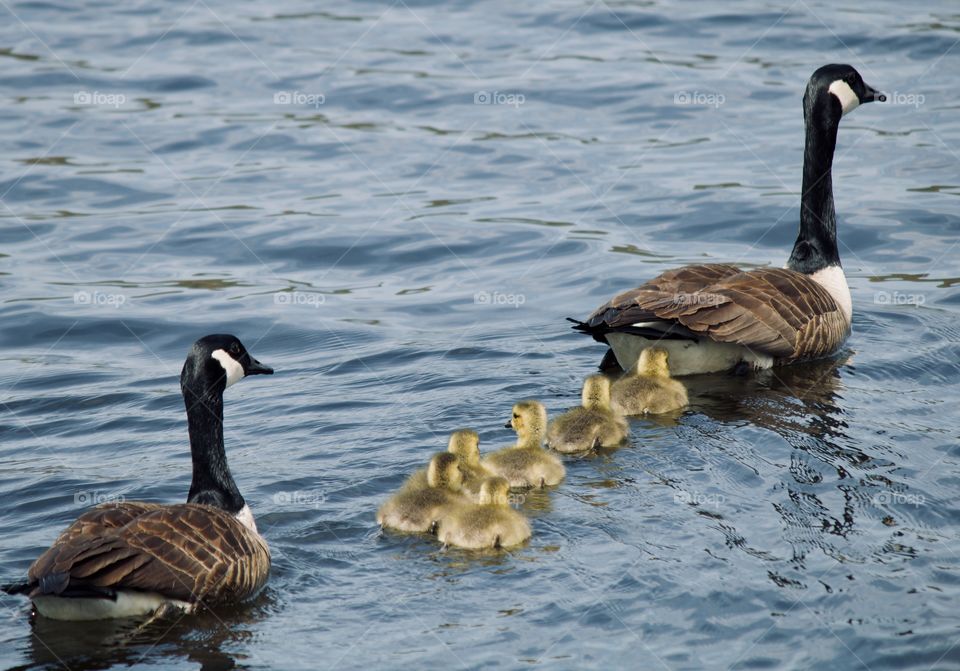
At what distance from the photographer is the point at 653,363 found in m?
11.4

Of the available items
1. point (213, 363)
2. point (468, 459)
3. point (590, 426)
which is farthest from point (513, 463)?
point (213, 363)

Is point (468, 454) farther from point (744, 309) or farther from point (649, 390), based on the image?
point (744, 309)

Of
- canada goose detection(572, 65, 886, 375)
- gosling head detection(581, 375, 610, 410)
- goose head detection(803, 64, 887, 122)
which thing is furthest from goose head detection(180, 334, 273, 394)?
goose head detection(803, 64, 887, 122)

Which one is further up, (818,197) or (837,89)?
(837,89)

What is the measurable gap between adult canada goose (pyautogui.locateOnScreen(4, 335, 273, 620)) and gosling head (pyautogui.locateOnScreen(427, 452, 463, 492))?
1250 mm

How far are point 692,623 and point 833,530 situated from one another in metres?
1.54

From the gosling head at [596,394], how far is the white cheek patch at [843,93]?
16.0ft

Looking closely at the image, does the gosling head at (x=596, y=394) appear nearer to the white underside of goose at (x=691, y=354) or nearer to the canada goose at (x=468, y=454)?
the canada goose at (x=468, y=454)

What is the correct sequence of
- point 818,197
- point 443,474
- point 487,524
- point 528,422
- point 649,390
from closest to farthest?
point 487,524 → point 443,474 → point 528,422 → point 649,390 → point 818,197

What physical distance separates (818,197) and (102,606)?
340 inches

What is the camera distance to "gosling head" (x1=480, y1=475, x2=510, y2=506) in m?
8.52

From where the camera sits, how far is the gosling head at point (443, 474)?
29.5 ft

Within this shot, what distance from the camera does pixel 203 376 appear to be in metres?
8.65

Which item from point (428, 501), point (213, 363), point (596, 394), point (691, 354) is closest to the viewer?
point (213, 363)
